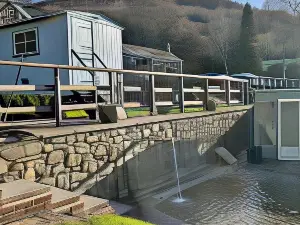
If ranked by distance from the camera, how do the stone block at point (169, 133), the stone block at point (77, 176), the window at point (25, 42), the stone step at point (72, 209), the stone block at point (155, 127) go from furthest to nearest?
1. the window at point (25, 42)
2. the stone block at point (169, 133)
3. the stone block at point (155, 127)
4. the stone block at point (77, 176)
5. the stone step at point (72, 209)

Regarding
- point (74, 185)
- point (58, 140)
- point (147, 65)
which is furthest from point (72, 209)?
point (147, 65)

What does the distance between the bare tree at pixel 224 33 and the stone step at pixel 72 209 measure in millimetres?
35943

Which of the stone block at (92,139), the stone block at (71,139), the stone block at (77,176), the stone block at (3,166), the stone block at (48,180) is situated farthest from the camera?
the stone block at (92,139)

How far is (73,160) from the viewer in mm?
5512

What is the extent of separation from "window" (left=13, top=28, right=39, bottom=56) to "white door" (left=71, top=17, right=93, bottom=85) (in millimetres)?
1471

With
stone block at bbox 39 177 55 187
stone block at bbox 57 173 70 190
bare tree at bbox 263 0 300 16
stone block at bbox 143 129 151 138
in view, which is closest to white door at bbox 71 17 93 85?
stone block at bbox 143 129 151 138

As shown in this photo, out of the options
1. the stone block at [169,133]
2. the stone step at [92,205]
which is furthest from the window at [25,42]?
the stone step at [92,205]

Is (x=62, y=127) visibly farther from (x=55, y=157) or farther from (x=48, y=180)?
(x=48, y=180)

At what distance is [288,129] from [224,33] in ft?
123

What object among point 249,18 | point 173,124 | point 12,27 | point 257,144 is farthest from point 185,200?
point 249,18

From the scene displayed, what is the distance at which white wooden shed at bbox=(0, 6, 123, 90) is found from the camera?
37.9ft

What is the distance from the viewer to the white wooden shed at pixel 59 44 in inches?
455

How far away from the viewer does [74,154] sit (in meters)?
5.51

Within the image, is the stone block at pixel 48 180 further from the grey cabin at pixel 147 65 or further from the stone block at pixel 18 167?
the grey cabin at pixel 147 65
